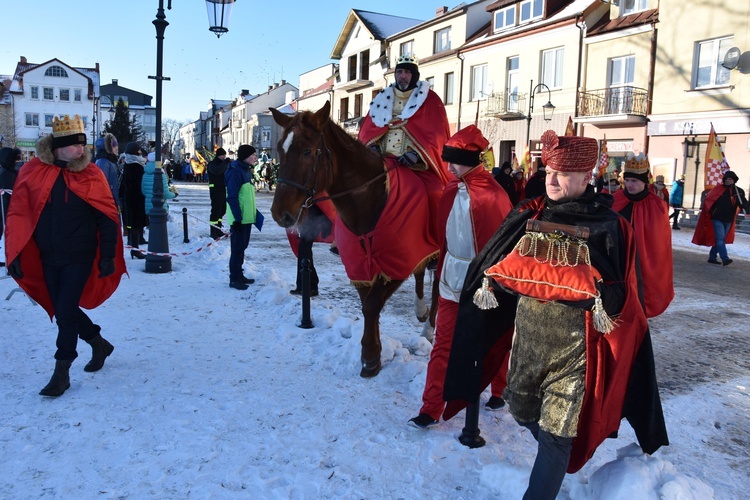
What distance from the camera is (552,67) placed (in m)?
Result: 26.2

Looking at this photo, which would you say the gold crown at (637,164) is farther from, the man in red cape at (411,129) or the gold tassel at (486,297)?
the gold tassel at (486,297)

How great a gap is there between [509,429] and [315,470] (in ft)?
4.67

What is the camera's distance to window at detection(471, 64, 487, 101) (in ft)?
98.7

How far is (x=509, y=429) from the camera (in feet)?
13.1

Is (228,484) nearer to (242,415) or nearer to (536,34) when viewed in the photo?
(242,415)

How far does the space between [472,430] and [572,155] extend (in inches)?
77.5

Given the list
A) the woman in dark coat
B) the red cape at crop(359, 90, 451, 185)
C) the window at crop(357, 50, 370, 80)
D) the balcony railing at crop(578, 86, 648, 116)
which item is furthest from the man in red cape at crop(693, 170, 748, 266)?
the window at crop(357, 50, 370, 80)

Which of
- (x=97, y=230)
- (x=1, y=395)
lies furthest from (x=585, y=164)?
(x=1, y=395)

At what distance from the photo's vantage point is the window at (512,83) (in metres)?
28.1

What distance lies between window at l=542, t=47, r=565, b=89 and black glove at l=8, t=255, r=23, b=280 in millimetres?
25324

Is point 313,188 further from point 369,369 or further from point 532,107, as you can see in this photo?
point 532,107

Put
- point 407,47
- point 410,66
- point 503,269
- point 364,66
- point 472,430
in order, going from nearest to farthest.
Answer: point 503,269 → point 472,430 → point 410,66 → point 407,47 → point 364,66

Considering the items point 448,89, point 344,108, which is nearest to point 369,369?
point 448,89

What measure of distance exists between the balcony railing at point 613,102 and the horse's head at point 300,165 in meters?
21.8
